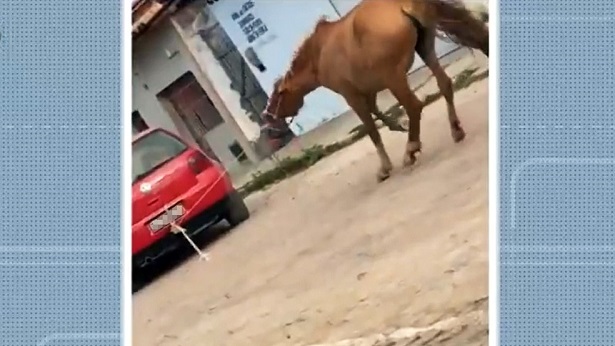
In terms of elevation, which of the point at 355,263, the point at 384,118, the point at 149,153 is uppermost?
the point at 149,153

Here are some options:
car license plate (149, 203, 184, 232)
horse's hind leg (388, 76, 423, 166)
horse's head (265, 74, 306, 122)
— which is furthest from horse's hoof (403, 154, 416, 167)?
car license plate (149, 203, 184, 232)

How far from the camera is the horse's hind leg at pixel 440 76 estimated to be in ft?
3.03

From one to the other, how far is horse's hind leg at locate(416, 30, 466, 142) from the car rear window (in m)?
0.30

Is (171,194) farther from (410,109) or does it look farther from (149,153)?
(410,109)

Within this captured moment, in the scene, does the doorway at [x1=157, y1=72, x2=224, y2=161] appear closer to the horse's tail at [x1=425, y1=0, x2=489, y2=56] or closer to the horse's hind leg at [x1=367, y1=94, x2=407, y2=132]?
the horse's hind leg at [x1=367, y1=94, x2=407, y2=132]

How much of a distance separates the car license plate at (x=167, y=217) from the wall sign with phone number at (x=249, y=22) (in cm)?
21

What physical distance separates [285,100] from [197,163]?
122 millimetres

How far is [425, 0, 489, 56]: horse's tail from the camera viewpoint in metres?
0.92

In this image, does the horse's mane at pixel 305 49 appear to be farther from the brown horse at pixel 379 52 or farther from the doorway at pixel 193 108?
the doorway at pixel 193 108

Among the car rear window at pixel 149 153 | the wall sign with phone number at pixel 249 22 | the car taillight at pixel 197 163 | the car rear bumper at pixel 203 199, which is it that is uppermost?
the wall sign with phone number at pixel 249 22

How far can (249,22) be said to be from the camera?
93 cm

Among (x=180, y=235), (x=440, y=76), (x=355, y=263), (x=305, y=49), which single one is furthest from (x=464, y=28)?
(x=180, y=235)

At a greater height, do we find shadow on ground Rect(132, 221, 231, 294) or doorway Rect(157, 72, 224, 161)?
doorway Rect(157, 72, 224, 161)

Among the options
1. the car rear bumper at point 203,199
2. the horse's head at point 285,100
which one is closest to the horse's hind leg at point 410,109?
the horse's head at point 285,100
